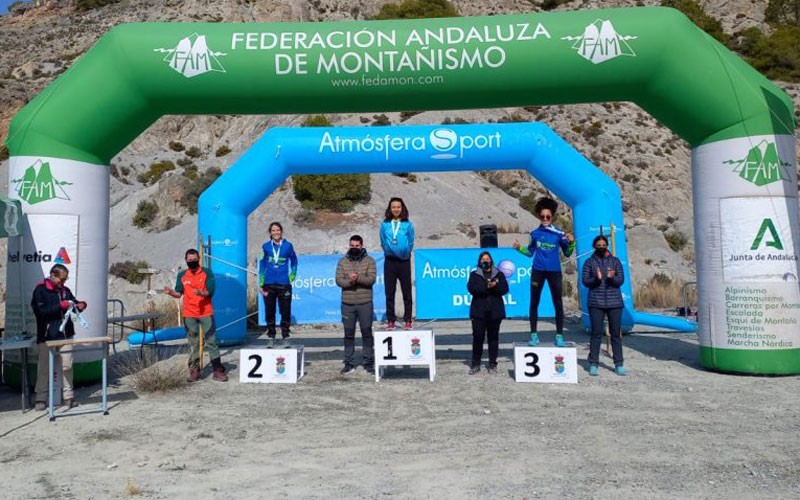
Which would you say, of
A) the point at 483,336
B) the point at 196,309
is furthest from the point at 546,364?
the point at 196,309

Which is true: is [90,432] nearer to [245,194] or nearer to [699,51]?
[245,194]

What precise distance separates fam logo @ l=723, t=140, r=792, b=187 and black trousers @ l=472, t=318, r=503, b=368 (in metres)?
3.21

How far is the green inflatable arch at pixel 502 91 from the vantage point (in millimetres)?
7105

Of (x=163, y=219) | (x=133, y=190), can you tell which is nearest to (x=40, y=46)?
(x=133, y=190)

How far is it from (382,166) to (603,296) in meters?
4.55

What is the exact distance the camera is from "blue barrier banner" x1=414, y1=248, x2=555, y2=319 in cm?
1225

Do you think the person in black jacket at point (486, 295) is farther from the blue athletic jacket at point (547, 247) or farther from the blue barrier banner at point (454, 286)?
the blue barrier banner at point (454, 286)

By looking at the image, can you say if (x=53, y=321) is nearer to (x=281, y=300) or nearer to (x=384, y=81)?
(x=281, y=300)

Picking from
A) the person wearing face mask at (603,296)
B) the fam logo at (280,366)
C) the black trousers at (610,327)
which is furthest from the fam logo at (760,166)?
the fam logo at (280,366)

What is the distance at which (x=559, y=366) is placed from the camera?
7.20 m

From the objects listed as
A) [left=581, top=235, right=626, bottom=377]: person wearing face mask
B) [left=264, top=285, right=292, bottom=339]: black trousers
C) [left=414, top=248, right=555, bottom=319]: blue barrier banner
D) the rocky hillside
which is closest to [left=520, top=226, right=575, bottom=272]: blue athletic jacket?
[left=581, top=235, right=626, bottom=377]: person wearing face mask

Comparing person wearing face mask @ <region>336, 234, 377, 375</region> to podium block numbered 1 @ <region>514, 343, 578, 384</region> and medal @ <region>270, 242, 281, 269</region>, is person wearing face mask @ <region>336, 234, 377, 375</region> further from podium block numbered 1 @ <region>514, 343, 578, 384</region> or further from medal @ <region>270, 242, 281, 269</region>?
podium block numbered 1 @ <region>514, 343, 578, 384</region>

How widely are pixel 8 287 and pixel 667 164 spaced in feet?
110

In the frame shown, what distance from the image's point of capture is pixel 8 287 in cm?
701
